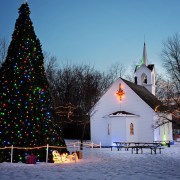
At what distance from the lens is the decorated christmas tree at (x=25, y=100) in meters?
20.1

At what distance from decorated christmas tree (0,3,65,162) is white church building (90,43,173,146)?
69.7 ft

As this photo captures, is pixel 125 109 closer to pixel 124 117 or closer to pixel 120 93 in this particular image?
pixel 120 93

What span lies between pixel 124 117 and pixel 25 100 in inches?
909

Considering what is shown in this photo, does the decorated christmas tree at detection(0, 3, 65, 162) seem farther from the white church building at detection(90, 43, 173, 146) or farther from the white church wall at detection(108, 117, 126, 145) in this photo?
the white church building at detection(90, 43, 173, 146)

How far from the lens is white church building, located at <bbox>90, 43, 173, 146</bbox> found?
139ft

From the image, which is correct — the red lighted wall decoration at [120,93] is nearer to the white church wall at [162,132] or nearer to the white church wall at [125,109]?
the white church wall at [125,109]

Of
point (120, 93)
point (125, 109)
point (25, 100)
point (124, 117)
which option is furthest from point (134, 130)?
point (25, 100)

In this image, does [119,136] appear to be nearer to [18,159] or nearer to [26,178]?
[18,159]

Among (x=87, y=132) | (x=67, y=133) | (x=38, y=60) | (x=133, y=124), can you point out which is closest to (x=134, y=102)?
(x=133, y=124)

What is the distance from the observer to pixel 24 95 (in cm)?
2067

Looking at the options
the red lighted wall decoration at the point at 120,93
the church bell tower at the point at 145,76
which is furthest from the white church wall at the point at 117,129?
the church bell tower at the point at 145,76

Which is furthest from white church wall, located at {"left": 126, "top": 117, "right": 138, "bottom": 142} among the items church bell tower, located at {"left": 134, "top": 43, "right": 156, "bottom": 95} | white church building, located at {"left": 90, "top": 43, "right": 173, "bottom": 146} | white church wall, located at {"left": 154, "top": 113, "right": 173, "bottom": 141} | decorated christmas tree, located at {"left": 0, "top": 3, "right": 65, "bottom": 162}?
decorated christmas tree, located at {"left": 0, "top": 3, "right": 65, "bottom": 162}

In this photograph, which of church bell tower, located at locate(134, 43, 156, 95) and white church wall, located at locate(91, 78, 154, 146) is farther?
church bell tower, located at locate(134, 43, 156, 95)

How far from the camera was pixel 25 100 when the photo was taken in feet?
67.6
